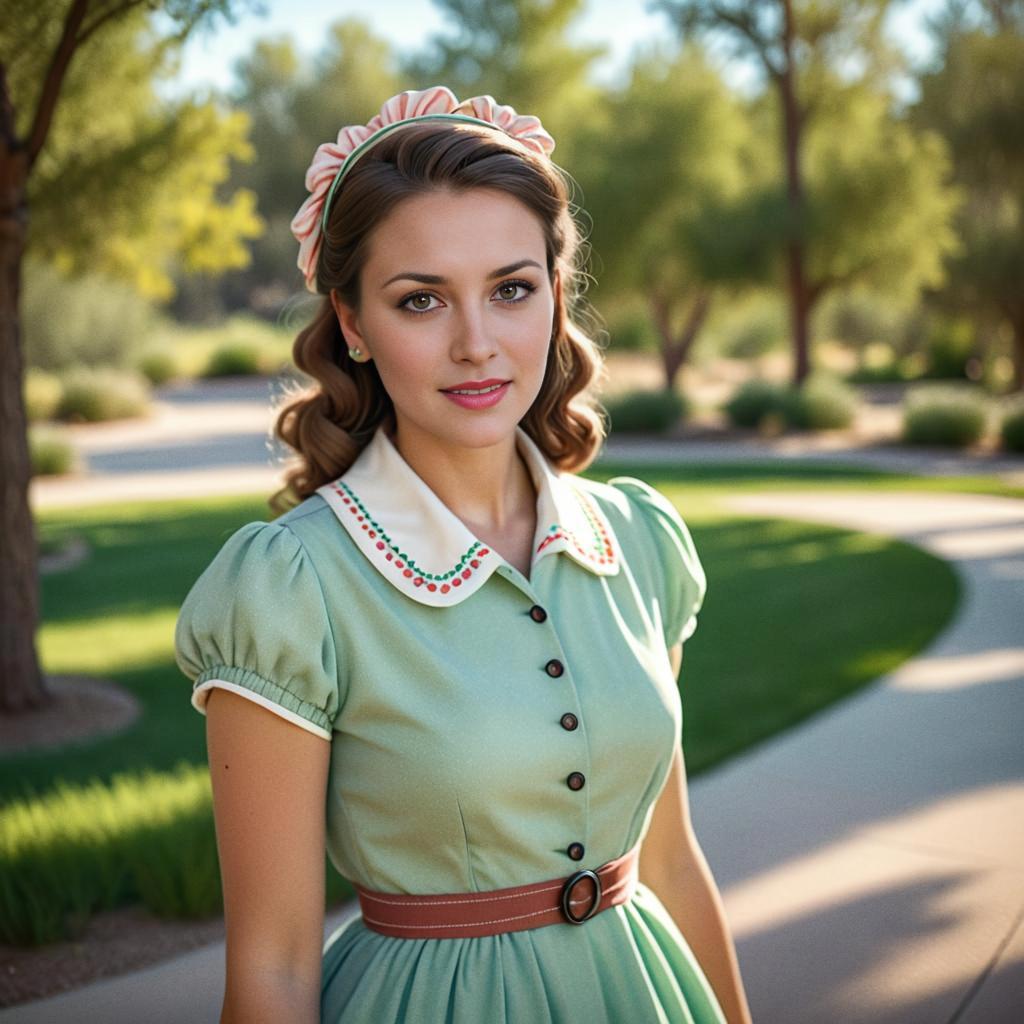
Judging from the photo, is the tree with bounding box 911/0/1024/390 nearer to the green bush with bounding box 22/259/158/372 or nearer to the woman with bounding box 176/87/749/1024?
the green bush with bounding box 22/259/158/372

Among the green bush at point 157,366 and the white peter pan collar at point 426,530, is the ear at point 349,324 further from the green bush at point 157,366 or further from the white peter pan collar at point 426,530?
the green bush at point 157,366

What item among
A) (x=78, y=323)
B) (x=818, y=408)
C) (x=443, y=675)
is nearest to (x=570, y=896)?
(x=443, y=675)

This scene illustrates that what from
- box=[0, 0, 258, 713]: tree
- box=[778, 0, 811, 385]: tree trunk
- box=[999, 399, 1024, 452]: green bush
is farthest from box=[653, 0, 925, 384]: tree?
box=[0, 0, 258, 713]: tree

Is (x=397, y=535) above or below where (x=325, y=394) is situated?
below

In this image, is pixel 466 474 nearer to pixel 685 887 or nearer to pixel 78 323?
pixel 685 887

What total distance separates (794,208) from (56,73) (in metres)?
16.3

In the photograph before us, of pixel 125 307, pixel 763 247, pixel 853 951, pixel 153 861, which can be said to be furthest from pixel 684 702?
pixel 125 307

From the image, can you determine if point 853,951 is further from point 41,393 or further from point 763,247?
point 41,393

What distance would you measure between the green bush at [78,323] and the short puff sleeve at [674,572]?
82.4 ft

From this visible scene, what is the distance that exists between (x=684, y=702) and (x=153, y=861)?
2.74 m

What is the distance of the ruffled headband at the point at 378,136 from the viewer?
1.74 meters

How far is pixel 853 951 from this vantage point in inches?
123

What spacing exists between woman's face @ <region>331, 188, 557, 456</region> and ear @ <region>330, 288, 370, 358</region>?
0.21 feet

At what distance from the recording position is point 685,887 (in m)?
1.91
